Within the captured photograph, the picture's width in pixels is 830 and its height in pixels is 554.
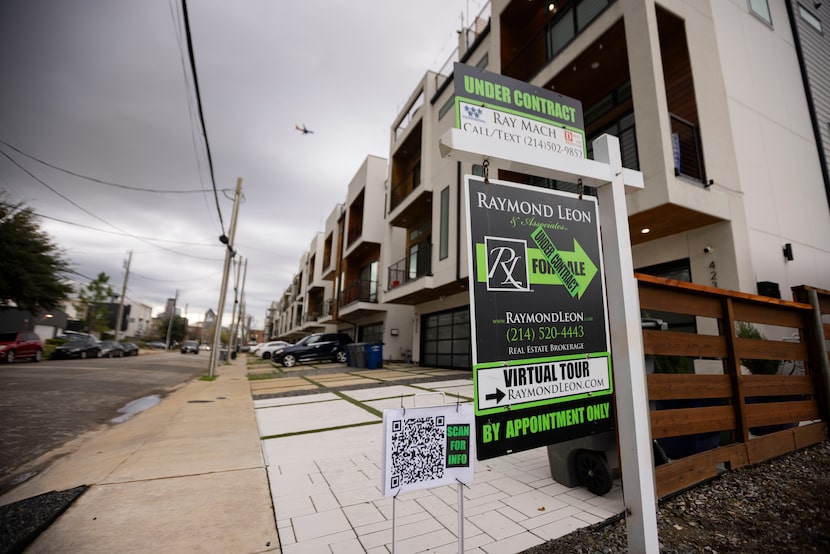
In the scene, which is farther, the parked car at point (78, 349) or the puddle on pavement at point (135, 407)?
the parked car at point (78, 349)

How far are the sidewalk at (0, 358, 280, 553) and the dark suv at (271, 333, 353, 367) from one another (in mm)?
11819

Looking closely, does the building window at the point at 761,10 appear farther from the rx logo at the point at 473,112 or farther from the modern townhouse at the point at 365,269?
the modern townhouse at the point at 365,269

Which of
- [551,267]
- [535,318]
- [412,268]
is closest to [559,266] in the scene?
[551,267]

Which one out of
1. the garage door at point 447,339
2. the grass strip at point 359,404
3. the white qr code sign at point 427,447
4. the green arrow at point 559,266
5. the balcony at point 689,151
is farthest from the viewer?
the garage door at point 447,339

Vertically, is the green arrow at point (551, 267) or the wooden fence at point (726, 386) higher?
the green arrow at point (551, 267)

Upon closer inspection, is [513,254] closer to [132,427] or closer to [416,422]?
[416,422]

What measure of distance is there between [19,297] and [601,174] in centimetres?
700

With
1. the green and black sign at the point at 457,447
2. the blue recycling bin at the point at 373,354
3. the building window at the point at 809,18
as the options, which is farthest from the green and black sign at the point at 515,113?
the building window at the point at 809,18

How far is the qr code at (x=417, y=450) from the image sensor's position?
187 centimetres

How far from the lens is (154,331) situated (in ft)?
263

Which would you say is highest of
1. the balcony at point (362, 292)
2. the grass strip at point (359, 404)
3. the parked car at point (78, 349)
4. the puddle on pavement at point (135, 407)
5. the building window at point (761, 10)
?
the building window at point (761, 10)

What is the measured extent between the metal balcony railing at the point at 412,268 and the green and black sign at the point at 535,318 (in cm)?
1240

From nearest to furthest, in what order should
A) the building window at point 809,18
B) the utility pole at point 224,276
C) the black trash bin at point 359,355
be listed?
the building window at point 809,18
the utility pole at point 224,276
the black trash bin at point 359,355

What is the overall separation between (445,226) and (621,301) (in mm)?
12178
